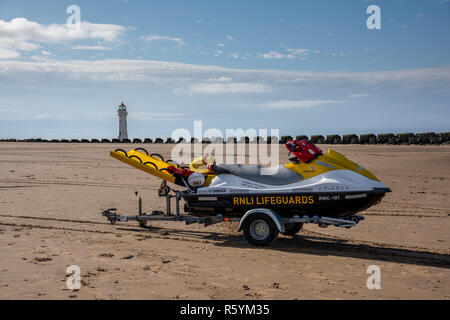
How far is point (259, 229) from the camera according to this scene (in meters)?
8.57

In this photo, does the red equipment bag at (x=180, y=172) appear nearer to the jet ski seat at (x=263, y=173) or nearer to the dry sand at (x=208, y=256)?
the jet ski seat at (x=263, y=173)

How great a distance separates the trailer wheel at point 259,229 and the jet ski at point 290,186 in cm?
25

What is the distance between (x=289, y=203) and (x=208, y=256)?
182 cm

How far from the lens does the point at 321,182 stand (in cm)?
820

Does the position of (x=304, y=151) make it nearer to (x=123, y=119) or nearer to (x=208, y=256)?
(x=208, y=256)

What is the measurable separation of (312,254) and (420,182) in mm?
12136

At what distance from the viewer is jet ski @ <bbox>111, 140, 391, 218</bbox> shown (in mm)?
8047

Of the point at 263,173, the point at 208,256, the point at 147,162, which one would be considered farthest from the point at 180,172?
the point at 208,256

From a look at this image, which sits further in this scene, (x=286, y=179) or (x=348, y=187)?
(x=286, y=179)

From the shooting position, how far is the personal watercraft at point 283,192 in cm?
806

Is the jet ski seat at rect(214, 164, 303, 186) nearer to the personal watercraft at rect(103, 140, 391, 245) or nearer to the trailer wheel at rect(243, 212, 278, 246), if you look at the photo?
the personal watercraft at rect(103, 140, 391, 245)

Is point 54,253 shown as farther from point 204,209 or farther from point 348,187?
point 348,187
